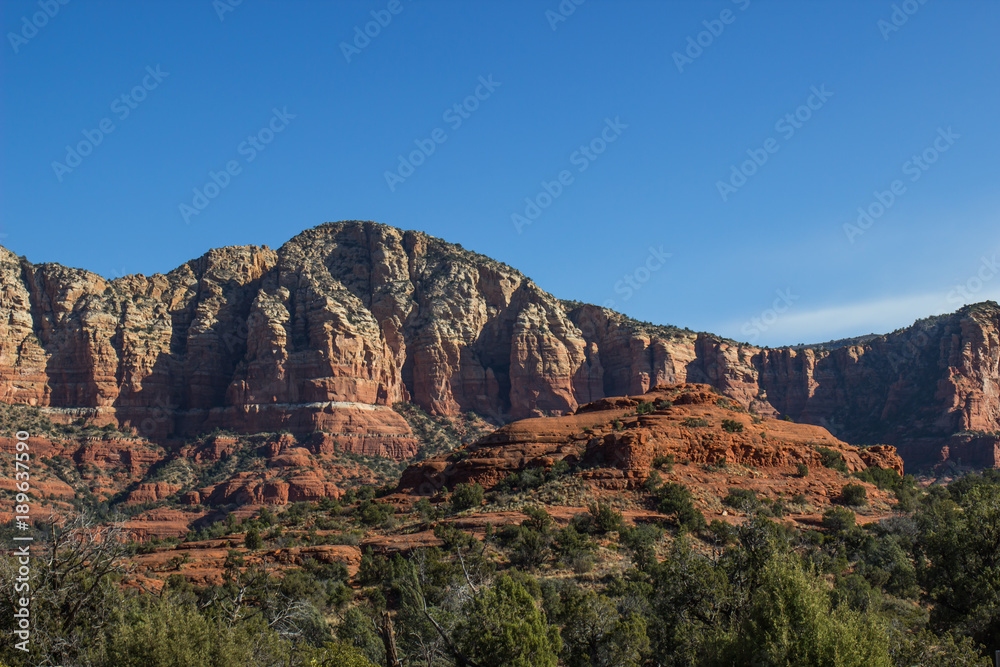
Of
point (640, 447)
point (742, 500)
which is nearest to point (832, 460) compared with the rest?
point (742, 500)

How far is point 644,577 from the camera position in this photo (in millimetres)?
34000

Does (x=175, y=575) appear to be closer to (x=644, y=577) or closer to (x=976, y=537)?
(x=644, y=577)

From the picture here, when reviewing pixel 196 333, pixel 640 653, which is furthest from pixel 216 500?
pixel 640 653

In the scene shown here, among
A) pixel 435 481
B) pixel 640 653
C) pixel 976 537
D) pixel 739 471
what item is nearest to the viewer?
pixel 640 653

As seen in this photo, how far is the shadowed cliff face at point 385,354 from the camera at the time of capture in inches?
4313

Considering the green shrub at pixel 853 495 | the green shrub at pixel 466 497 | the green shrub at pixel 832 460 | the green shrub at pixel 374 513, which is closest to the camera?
the green shrub at pixel 466 497

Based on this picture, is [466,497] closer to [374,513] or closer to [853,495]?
[374,513]

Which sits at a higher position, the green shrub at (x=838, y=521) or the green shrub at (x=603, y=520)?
the green shrub at (x=603, y=520)


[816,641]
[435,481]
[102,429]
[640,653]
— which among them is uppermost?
[102,429]

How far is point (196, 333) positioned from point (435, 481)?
73.8 m

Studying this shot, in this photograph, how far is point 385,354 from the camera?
12006cm

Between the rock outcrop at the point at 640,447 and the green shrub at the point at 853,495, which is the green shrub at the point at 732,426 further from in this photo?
the green shrub at the point at 853,495

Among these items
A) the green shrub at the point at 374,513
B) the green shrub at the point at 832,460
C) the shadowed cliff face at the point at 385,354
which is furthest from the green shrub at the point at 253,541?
the shadowed cliff face at the point at 385,354

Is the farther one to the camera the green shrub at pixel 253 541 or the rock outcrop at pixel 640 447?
the rock outcrop at pixel 640 447
